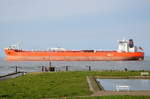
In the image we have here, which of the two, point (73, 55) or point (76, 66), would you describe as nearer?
point (76, 66)

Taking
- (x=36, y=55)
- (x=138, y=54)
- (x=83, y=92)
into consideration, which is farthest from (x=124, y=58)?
(x=83, y=92)

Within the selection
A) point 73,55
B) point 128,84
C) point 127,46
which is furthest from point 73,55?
point 128,84

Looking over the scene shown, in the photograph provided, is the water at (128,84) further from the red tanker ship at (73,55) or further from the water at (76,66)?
the red tanker ship at (73,55)

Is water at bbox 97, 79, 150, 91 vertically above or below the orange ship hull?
above

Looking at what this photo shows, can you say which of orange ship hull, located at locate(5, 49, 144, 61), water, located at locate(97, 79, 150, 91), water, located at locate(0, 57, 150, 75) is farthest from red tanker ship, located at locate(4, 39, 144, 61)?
water, located at locate(97, 79, 150, 91)

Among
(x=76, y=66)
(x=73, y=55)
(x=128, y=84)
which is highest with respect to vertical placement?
(x=128, y=84)

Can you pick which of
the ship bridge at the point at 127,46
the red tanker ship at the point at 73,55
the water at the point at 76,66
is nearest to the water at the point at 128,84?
the water at the point at 76,66

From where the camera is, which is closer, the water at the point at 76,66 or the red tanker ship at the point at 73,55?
the water at the point at 76,66

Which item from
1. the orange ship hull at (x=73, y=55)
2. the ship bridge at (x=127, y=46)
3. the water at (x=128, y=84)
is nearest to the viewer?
the water at (x=128, y=84)

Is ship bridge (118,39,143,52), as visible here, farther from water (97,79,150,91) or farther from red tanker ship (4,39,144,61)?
water (97,79,150,91)

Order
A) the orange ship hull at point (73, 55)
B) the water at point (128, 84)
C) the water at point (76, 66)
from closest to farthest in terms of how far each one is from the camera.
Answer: the water at point (128, 84), the water at point (76, 66), the orange ship hull at point (73, 55)

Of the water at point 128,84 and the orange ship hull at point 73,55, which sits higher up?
the water at point 128,84

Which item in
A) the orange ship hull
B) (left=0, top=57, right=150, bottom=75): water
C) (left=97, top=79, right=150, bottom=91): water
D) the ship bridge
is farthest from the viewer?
the ship bridge

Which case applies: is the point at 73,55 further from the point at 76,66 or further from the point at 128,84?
the point at 128,84
